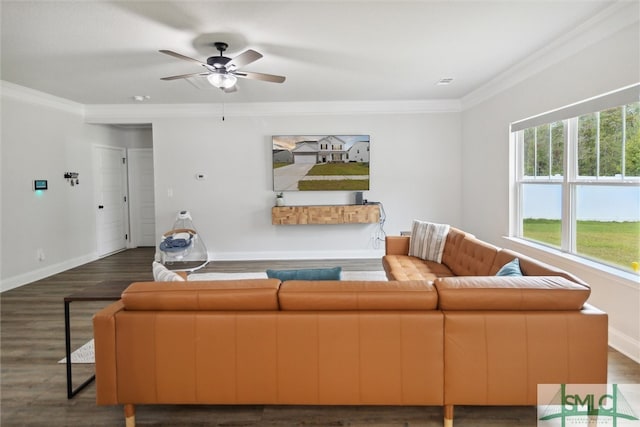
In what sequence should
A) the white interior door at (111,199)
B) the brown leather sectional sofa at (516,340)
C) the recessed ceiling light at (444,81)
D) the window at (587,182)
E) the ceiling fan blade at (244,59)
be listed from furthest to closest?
the white interior door at (111,199)
the recessed ceiling light at (444,81)
the ceiling fan blade at (244,59)
the window at (587,182)
the brown leather sectional sofa at (516,340)

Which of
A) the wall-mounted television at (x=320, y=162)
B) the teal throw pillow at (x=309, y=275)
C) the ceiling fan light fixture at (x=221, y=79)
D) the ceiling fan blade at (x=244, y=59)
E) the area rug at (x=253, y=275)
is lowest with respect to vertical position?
the area rug at (x=253, y=275)

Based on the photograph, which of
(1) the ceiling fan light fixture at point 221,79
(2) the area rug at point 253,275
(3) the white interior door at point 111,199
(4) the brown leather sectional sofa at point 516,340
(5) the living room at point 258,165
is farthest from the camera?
(3) the white interior door at point 111,199

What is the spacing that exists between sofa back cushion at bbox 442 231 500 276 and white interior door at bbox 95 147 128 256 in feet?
19.2

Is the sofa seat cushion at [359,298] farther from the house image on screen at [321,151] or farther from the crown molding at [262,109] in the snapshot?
the crown molding at [262,109]

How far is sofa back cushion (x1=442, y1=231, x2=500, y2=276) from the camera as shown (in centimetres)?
300

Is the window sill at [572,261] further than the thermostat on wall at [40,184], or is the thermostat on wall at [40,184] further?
the thermostat on wall at [40,184]

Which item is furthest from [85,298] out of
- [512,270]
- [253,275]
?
[253,275]

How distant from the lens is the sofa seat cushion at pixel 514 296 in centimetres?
176

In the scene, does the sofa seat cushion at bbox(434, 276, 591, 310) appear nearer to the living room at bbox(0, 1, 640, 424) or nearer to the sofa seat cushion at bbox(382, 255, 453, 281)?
the sofa seat cushion at bbox(382, 255, 453, 281)

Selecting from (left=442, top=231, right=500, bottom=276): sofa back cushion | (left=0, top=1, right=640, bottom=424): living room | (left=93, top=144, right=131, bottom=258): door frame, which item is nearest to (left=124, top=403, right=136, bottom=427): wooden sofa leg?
(left=442, top=231, right=500, bottom=276): sofa back cushion

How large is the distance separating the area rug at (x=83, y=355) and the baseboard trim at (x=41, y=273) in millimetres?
2514

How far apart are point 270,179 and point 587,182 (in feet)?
13.9

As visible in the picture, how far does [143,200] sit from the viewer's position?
7.50 m

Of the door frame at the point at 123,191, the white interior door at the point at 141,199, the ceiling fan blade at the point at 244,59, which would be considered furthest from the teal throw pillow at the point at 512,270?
the white interior door at the point at 141,199
